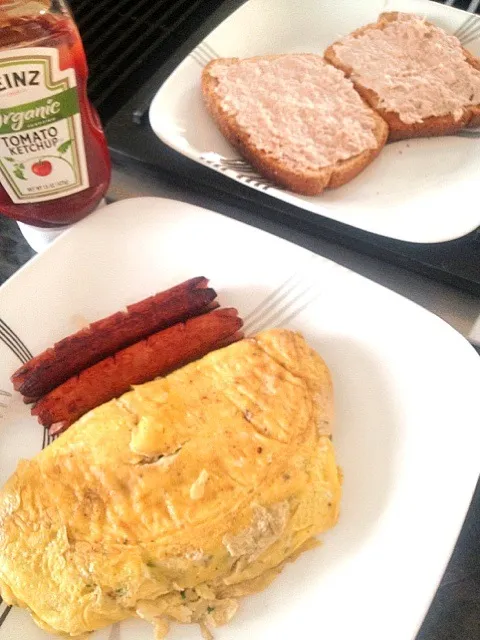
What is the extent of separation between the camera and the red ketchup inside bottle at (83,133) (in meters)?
0.94

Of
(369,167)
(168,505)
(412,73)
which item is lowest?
(168,505)

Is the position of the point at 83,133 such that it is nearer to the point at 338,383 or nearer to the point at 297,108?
the point at 297,108

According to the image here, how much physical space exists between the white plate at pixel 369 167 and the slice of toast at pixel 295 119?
43 millimetres

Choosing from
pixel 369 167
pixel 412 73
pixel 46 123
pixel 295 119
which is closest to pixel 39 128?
pixel 46 123

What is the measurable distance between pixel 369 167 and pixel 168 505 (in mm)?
935

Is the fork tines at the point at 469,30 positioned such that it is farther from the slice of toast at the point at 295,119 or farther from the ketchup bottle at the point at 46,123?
the ketchup bottle at the point at 46,123

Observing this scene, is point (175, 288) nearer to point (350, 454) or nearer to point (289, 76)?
point (350, 454)

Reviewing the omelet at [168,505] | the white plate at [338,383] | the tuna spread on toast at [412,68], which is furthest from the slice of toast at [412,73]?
the omelet at [168,505]

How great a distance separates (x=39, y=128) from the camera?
1036mm

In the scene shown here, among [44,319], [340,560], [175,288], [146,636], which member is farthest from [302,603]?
[44,319]

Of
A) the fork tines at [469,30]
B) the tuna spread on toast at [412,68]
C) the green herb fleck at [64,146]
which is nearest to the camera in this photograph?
the green herb fleck at [64,146]

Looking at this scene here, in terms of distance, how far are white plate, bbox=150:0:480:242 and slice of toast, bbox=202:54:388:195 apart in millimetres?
43

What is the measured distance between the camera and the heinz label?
95cm

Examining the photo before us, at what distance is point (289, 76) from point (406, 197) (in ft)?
1.45
